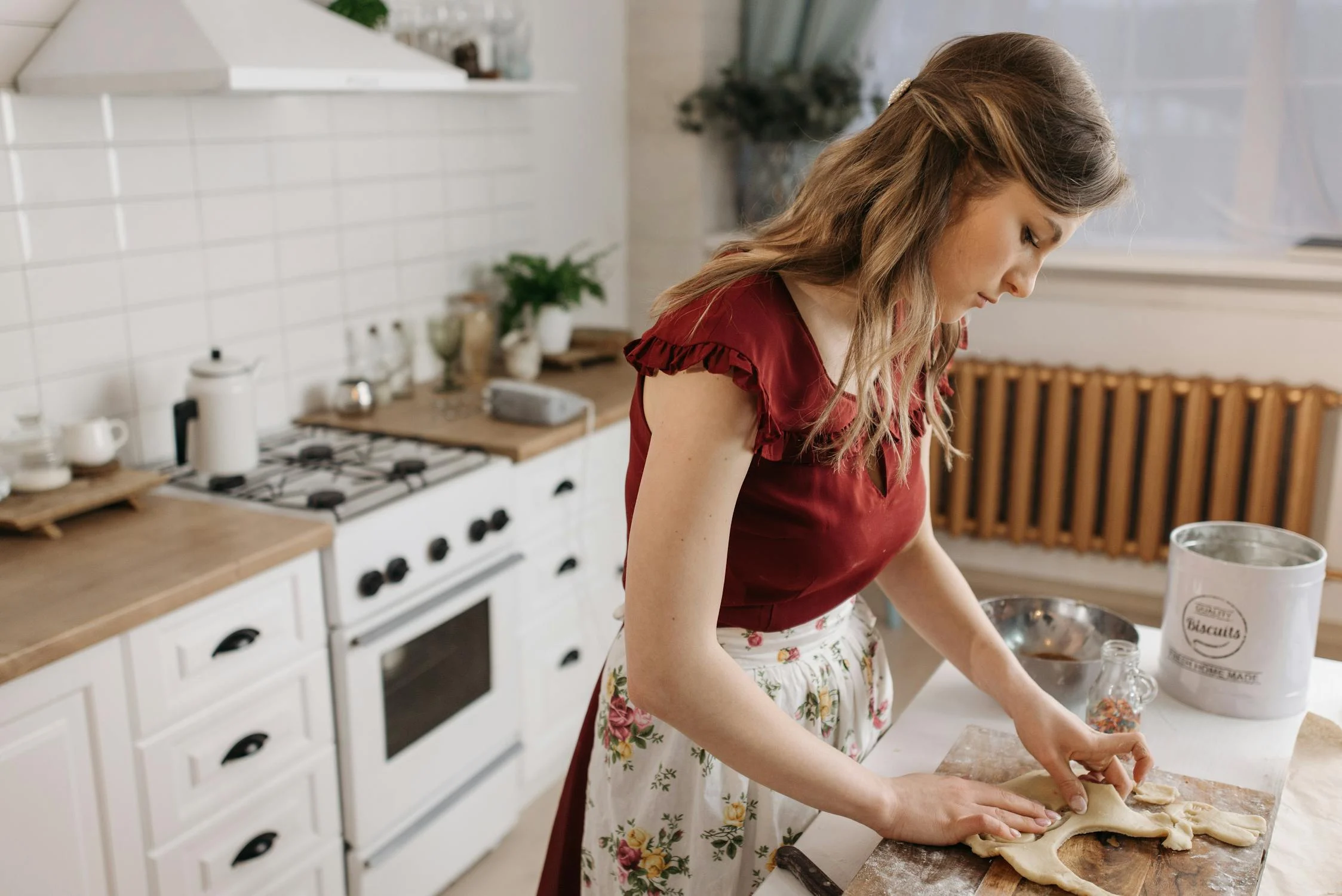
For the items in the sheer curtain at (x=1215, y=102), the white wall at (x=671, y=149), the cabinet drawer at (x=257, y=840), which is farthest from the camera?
the white wall at (x=671, y=149)

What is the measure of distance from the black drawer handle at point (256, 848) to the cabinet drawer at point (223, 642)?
0.27 meters

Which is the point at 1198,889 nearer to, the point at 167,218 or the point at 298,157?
the point at 167,218

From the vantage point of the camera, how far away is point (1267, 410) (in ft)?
10.7

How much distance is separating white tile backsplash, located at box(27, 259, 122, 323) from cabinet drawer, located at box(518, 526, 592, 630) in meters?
0.96

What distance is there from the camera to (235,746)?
1908 mm

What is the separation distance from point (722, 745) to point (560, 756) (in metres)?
1.90

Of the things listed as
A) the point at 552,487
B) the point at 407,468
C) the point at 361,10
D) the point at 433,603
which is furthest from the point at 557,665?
the point at 361,10

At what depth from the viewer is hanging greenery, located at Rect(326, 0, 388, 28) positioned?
2.52m

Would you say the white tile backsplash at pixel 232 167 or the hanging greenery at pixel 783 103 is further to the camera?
the hanging greenery at pixel 783 103

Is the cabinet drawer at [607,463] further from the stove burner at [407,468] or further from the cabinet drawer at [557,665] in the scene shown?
the stove burner at [407,468]

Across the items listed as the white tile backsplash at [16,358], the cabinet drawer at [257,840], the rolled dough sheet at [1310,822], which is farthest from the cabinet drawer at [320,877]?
the rolled dough sheet at [1310,822]

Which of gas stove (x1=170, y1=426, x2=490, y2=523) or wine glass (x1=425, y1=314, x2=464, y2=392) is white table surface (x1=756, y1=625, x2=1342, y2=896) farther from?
wine glass (x1=425, y1=314, x2=464, y2=392)

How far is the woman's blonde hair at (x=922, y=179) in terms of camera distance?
104 centimetres

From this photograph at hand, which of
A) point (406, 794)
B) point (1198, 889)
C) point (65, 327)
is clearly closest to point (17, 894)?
point (406, 794)
